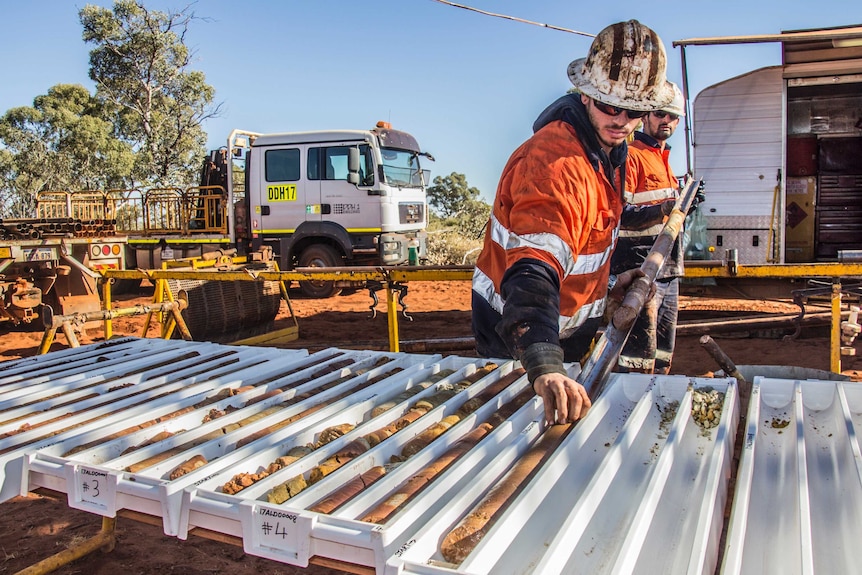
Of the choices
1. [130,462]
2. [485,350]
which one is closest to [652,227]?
[485,350]

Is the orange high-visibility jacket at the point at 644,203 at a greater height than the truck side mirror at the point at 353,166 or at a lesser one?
lesser

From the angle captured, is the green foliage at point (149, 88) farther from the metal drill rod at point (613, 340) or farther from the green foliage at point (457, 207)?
the metal drill rod at point (613, 340)

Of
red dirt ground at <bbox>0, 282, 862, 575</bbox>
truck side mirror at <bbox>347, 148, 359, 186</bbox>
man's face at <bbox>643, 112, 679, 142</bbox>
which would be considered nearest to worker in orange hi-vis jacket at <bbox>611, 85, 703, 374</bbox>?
man's face at <bbox>643, 112, 679, 142</bbox>

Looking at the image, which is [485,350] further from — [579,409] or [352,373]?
[579,409]

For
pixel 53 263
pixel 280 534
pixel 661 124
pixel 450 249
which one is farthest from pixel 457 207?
pixel 280 534

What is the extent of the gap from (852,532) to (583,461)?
629 mm

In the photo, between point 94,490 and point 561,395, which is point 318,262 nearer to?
point 94,490

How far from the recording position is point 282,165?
41.0 feet

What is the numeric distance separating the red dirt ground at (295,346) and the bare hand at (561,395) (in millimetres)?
1685

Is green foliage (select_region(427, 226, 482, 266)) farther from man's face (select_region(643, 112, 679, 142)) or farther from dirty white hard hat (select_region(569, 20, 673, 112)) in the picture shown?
dirty white hard hat (select_region(569, 20, 673, 112))

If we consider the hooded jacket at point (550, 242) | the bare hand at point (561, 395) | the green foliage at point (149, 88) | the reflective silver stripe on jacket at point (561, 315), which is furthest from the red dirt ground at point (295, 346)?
the green foliage at point (149, 88)

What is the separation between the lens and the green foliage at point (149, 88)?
24.4 meters

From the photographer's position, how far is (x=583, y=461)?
1.91 metres

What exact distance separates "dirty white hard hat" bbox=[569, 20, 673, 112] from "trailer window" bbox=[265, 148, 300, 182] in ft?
34.3
